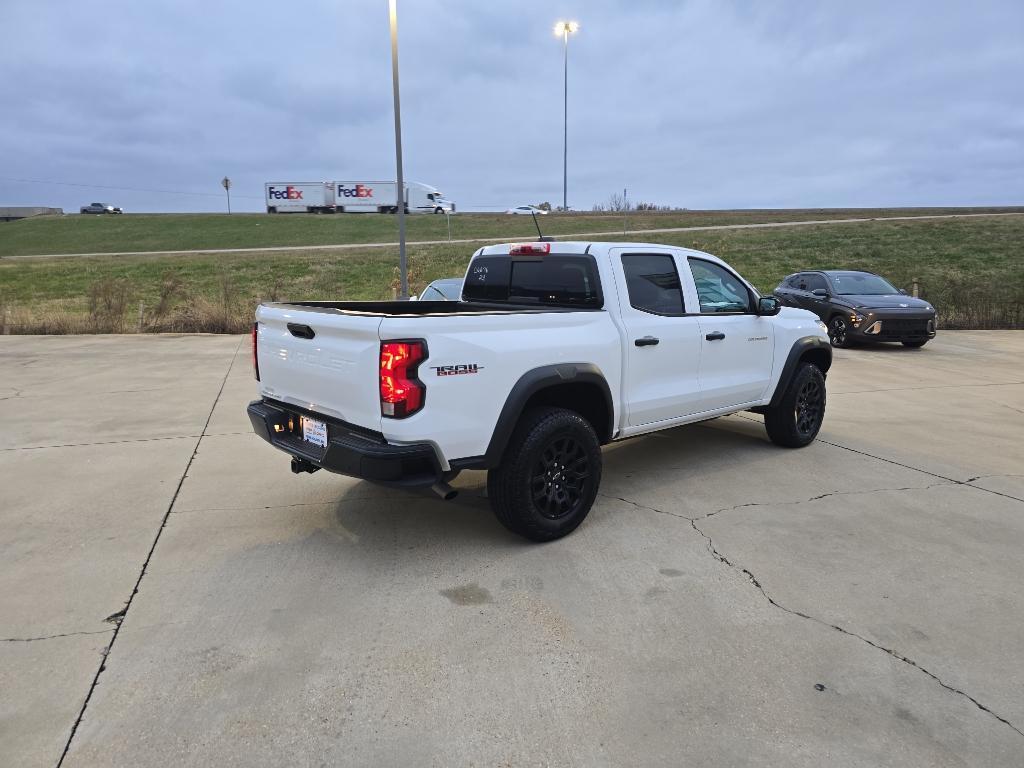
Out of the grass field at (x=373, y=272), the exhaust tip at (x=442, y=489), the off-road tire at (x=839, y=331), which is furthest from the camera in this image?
the grass field at (x=373, y=272)

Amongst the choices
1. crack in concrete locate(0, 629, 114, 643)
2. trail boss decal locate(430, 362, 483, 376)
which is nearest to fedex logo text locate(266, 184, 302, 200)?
trail boss decal locate(430, 362, 483, 376)

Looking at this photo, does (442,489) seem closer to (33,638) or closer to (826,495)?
(33,638)

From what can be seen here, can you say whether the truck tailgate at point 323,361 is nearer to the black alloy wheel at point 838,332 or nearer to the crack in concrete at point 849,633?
the crack in concrete at point 849,633

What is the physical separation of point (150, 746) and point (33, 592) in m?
1.65

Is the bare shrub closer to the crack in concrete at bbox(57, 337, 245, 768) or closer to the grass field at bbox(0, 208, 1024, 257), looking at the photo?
the crack in concrete at bbox(57, 337, 245, 768)

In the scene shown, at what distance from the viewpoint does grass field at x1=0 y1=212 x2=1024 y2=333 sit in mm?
15570

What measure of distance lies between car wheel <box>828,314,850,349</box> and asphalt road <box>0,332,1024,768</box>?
729cm

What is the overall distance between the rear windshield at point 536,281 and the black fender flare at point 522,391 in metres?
0.64

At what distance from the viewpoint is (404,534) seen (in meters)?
4.29

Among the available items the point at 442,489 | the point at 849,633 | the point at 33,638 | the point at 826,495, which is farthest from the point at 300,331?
the point at 826,495

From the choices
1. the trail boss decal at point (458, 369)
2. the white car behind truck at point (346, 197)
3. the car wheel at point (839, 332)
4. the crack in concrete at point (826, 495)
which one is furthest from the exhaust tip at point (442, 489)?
the white car behind truck at point (346, 197)

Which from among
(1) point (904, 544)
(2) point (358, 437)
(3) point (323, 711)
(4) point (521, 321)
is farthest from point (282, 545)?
(1) point (904, 544)

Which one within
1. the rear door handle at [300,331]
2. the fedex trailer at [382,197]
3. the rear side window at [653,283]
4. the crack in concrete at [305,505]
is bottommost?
the crack in concrete at [305,505]

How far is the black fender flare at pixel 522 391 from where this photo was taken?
3756mm
